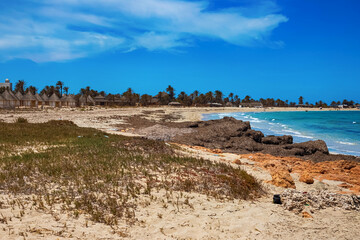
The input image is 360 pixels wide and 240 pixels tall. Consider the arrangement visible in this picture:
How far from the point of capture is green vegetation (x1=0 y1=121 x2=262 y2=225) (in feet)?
20.2

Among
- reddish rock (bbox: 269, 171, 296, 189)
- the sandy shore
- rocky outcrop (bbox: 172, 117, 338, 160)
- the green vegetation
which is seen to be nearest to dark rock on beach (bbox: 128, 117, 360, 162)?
rocky outcrop (bbox: 172, 117, 338, 160)

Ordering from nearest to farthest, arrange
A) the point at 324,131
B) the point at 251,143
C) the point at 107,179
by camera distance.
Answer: the point at 107,179 → the point at 251,143 → the point at 324,131

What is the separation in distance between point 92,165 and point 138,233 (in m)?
4.41

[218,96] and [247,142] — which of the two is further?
[218,96]

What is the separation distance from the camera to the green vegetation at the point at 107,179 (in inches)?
242

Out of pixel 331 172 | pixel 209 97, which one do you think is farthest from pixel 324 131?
pixel 209 97

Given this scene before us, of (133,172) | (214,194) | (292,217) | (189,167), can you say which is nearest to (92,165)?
(133,172)

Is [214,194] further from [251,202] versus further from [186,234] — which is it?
[186,234]

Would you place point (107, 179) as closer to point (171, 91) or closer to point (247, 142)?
point (247, 142)

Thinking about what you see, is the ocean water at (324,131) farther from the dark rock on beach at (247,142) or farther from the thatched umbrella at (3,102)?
the thatched umbrella at (3,102)

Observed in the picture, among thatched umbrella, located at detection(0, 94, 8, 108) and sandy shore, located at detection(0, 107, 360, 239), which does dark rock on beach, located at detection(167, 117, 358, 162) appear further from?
thatched umbrella, located at detection(0, 94, 8, 108)

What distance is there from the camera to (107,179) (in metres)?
7.70

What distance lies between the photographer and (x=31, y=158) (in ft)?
32.2

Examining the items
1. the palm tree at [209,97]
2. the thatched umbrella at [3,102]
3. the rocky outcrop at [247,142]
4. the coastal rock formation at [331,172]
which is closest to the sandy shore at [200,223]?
the coastal rock formation at [331,172]
